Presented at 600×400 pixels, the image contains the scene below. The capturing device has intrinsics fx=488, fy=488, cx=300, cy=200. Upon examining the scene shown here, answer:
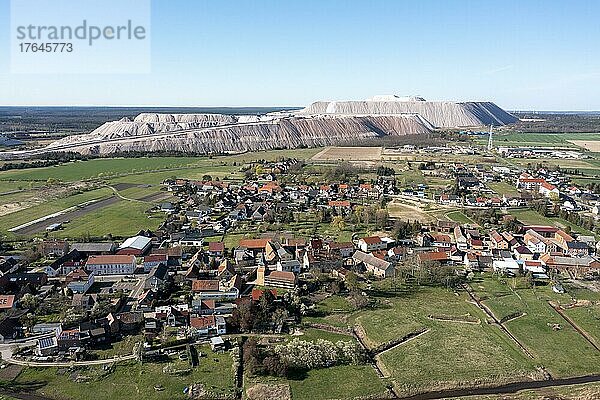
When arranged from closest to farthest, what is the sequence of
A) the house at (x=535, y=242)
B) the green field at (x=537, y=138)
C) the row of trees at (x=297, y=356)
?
the row of trees at (x=297, y=356), the house at (x=535, y=242), the green field at (x=537, y=138)

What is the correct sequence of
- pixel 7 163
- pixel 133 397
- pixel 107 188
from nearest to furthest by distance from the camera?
pixel 133 397 < pixel 107 188 < pixel 7 163

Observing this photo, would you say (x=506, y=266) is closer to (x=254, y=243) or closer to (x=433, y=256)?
(x=433, y=256)

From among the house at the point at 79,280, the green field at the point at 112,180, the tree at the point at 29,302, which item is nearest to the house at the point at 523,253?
the house at the point at 79,280

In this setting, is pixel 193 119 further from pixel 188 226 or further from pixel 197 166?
pixel 188 226

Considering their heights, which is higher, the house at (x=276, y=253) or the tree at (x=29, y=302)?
the house at (x=276, y=253)

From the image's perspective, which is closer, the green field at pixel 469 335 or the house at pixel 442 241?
the green field at pixel 469 335

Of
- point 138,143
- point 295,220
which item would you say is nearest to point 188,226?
point 295,220

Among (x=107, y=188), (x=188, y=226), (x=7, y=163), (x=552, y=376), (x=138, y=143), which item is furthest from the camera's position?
(x=138, y=143)

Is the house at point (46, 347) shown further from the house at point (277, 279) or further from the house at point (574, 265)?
the house at point (574, 265)
